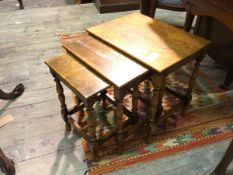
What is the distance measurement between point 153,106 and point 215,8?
54cm

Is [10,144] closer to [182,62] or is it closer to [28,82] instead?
[28,82]

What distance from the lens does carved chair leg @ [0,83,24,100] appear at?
158 centimetres

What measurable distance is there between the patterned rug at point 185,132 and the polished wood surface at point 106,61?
1.56 feet

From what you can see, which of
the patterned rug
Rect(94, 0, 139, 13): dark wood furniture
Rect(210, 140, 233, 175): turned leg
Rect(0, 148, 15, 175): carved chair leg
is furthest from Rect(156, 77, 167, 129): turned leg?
Rect(94, 0, 139, 13): dark wood furniture

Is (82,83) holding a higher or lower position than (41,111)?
higher

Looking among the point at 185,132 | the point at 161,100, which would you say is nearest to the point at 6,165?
the point at 161,100

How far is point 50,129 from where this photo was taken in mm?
1410

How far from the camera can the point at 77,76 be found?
105 centimetres

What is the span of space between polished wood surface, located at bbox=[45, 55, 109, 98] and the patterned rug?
447 millimetres

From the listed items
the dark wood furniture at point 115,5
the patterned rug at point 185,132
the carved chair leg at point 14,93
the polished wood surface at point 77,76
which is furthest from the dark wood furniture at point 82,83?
the dark wood furniture at point 115,5

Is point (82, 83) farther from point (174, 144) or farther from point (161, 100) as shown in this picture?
point (174, 144)

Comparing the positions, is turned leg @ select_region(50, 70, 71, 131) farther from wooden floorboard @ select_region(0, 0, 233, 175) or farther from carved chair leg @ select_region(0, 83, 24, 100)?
carved chair leg @ select_region(0, 83, 24, 100)

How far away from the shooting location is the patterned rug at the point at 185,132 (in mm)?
1252

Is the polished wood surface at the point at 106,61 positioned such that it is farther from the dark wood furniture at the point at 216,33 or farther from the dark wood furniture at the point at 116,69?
the dark wood furniture at the point at 216,33
